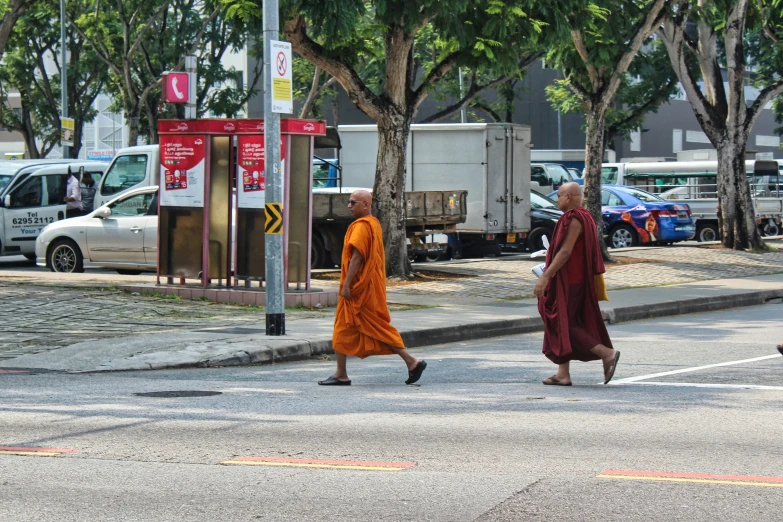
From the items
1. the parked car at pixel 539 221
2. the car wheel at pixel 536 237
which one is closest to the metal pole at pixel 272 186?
the parked car at pixel 539 221

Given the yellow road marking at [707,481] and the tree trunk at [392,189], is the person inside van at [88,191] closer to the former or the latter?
the tree trunk at [392,189]

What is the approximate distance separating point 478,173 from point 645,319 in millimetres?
8963

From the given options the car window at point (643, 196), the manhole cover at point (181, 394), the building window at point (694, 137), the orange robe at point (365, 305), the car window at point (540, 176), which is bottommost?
the manhole cover at point (181, 394)

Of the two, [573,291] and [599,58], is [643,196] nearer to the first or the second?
[599,58]

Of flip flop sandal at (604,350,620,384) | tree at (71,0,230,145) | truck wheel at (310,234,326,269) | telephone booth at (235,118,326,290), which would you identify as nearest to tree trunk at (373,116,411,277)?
truck wheel at (310,234,326,269)

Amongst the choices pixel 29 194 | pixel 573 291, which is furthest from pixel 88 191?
pixel 573 291

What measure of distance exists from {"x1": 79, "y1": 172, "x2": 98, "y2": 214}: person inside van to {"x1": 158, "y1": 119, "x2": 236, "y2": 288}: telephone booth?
8280mm

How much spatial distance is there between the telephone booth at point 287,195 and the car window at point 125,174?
837cm

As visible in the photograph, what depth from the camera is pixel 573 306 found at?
9.67 metres

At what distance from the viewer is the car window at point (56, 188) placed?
24438mm

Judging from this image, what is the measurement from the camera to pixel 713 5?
2605cm

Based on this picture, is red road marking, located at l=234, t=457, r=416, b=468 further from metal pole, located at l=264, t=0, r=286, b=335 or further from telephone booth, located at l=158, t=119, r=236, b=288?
telephone booth, located at l=158, t=119, r=236, b=288

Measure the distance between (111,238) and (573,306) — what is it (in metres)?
12.3

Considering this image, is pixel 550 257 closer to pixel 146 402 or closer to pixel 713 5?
pixel 146 402
